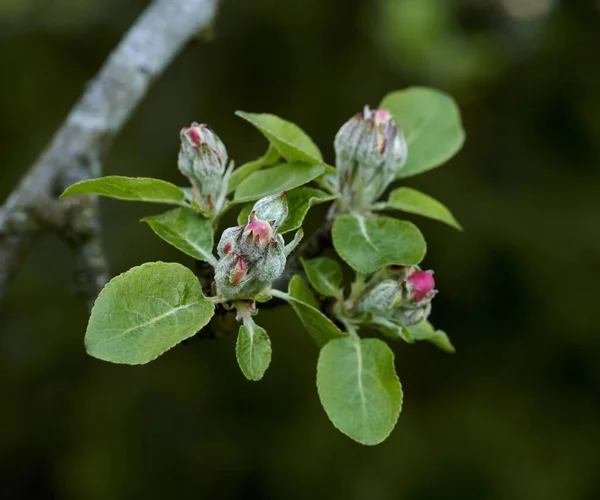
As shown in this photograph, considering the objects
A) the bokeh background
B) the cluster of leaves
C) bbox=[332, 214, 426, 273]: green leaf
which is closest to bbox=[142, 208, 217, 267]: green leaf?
the cluster of leaves

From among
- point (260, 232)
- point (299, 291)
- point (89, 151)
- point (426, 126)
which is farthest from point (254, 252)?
point (89, 151)

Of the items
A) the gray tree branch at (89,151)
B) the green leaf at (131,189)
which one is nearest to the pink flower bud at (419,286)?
the green leaf at (131,189)

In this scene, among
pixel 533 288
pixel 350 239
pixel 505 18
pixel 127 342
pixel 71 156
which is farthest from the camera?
pixel 505 18

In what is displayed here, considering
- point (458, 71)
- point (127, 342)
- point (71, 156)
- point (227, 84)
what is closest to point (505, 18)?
point (458, 71)

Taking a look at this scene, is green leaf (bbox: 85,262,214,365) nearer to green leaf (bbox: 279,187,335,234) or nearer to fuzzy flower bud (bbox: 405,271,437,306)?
green leaf (bbox: 279,187,335,234)

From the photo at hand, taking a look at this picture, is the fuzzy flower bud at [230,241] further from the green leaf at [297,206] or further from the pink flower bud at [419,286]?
the pink flower bud at [419,286]

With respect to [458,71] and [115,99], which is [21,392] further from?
[458,71]
